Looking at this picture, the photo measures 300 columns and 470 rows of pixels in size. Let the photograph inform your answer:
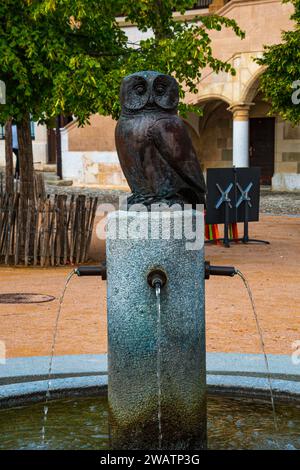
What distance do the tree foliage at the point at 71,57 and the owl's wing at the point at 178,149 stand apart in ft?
21.6

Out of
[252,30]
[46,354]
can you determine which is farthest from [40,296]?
[252,30]

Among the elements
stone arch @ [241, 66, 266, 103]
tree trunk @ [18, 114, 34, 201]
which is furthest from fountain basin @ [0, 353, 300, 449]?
stone arch @ [241, 66, 266, 103]

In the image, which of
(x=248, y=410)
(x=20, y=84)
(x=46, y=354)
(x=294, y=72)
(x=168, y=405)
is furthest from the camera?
(x=294, y=72)

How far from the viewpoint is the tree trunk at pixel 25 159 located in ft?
43.9

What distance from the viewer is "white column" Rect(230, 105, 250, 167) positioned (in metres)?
24.5

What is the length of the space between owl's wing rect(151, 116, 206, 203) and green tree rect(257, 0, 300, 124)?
36.9 feet

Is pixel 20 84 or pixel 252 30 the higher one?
pixel 252 30

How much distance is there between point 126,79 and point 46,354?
322cm

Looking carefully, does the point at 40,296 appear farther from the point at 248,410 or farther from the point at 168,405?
the point at 168,405

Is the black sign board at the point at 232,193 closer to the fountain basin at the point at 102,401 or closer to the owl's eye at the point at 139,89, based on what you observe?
the fountain basin at the point at 102,401

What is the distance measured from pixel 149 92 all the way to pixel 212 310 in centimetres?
493

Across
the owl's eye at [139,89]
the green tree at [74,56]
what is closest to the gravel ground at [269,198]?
the green tree at [74,56]

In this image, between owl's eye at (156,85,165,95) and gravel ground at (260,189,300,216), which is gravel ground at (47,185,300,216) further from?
owl's eye at (156,85,165,95)

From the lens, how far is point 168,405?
15.3 ft
